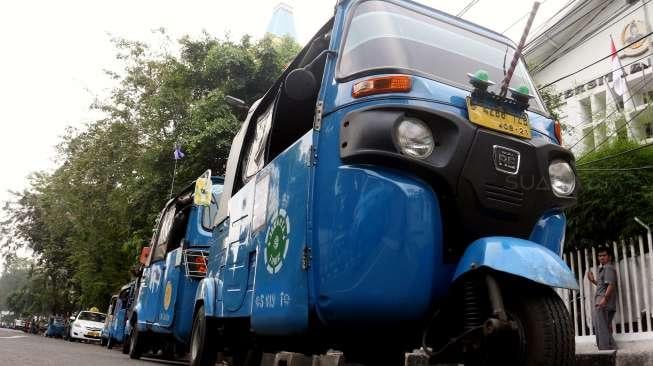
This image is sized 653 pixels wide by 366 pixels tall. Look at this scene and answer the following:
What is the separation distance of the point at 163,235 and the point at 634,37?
479 inches

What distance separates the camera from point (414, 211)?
2.93 metres

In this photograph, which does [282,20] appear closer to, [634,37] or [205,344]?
[634,37]

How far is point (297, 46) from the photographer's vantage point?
17.8 m

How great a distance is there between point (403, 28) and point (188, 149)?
12.4 meters

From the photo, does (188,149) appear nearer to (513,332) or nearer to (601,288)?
(601,288)

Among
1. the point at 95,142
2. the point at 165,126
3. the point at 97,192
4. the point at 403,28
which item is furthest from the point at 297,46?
the point at 403,28

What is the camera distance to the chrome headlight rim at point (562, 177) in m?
3.38

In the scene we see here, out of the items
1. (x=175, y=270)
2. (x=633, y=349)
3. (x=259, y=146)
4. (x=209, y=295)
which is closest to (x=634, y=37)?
(x=633, y=349)

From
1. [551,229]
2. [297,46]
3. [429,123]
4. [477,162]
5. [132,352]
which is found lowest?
[132,352]

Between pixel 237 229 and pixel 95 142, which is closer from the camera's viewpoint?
pixel 237 229

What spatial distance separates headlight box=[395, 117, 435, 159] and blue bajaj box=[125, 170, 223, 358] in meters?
4.97

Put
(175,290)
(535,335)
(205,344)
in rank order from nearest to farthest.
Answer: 1. (535,335)
2. (205,344)
3. (175,290)

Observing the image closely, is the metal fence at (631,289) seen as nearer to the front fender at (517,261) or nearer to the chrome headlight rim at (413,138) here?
the front fender at (517,261)

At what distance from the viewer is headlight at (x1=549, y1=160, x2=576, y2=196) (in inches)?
133
